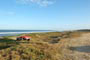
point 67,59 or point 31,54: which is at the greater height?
point 31,54

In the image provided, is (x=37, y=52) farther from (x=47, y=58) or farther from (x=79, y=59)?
(x=79, y=59)

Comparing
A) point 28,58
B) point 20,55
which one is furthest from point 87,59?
point 20,55

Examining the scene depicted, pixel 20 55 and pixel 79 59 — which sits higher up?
pixel 20 55

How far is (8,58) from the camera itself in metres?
12.3

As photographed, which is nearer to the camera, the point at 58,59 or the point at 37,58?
the point at 37,58

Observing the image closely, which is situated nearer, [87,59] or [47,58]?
[47,58]

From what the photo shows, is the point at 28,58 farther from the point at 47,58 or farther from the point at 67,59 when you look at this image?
the point at 67,59

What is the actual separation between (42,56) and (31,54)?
1317 mm

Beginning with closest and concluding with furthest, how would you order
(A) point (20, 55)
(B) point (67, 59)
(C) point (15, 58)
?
(C) point (15, 58)
(A) point (20, 55)
(B) point (67, 59)

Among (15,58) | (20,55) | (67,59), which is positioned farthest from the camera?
(67,59)

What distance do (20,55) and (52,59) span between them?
12.2 ft

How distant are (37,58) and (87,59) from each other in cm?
632

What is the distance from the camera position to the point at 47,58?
13117mm

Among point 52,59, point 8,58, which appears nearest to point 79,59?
point 52,59
